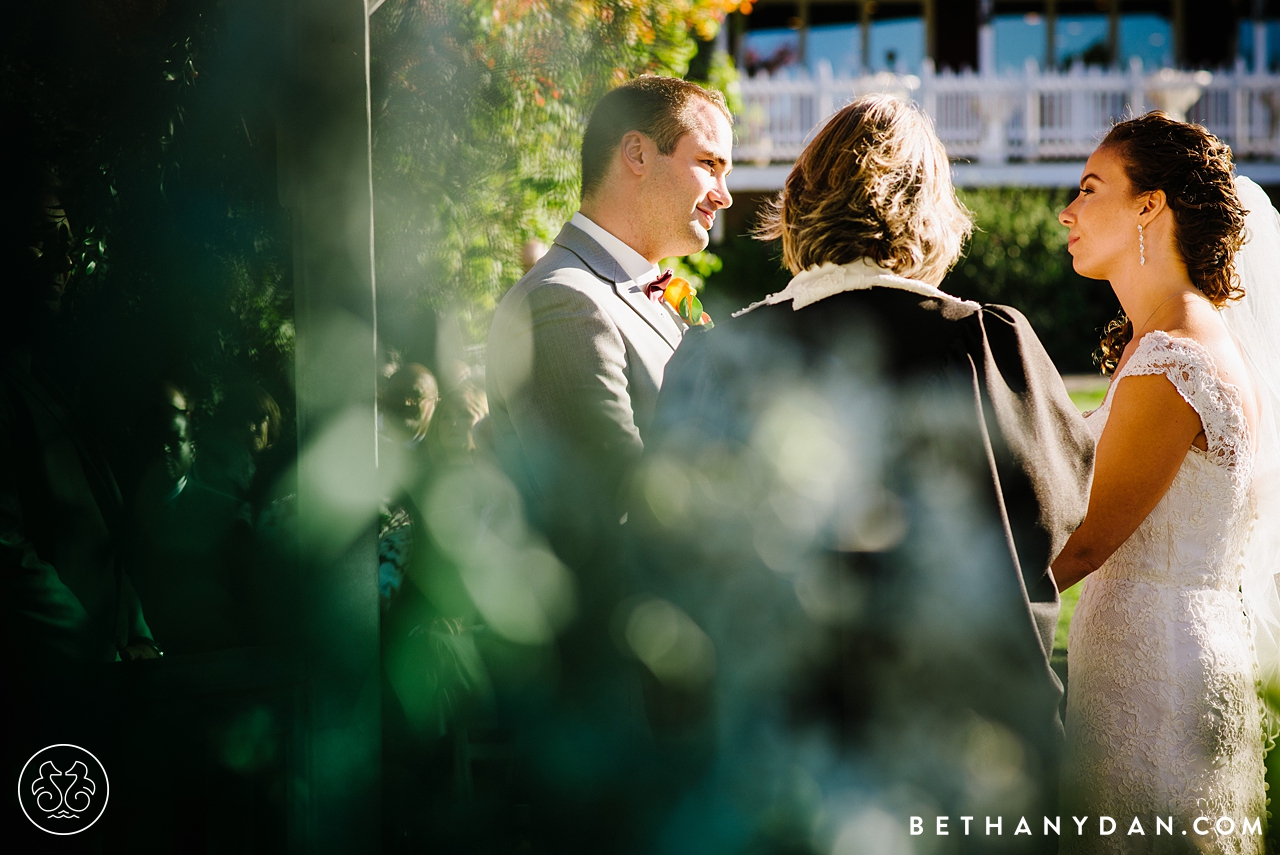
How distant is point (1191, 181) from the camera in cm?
238

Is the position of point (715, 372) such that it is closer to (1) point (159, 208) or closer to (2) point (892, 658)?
(2) point (892, 658)

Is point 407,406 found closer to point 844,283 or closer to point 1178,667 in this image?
point 844,283

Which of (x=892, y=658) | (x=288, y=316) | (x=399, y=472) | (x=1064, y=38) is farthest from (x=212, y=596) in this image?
(x=1064, y=38)

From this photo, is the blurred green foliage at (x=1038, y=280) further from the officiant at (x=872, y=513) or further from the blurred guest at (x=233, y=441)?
the blurred guest at (x=233, y=441)

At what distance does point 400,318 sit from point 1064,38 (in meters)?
16.0

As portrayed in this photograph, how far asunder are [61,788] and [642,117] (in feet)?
6.41

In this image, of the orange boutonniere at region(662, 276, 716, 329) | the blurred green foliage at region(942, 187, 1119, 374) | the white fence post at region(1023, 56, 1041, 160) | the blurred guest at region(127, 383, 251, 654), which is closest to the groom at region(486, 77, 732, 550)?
the orange boutonniere at region(662, 276, 716, 329)

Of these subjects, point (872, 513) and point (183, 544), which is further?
point (183, 544)

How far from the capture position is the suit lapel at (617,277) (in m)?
2.33

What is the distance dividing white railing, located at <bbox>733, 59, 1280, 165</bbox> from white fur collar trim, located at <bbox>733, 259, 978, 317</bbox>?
42.1 ft

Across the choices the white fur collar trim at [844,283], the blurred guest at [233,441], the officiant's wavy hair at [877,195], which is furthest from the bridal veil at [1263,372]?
the blurred guest at [233,441]

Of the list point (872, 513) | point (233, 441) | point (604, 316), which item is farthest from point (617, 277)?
point (233, 441)

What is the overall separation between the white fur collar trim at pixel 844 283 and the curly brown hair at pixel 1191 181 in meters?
0.94

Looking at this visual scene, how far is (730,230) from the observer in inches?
566
